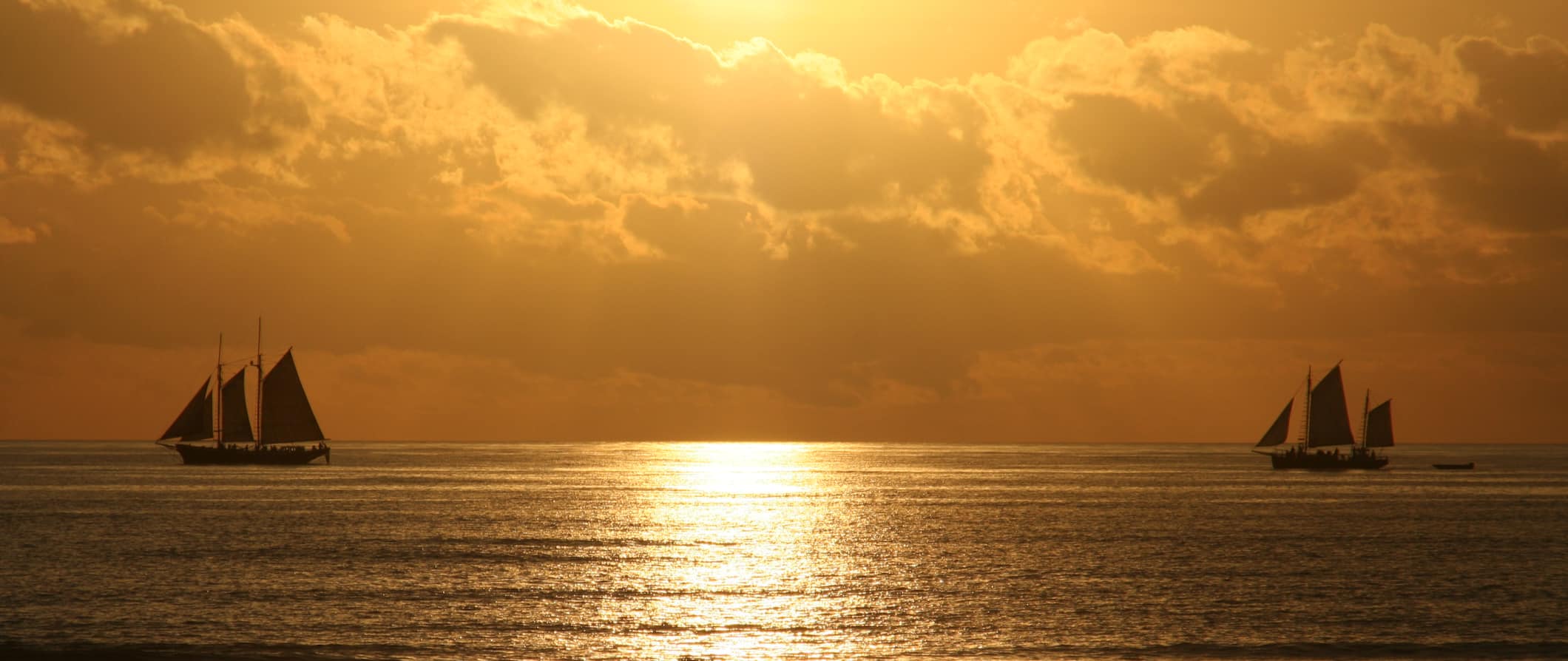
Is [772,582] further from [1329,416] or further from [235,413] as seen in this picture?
[235,413]

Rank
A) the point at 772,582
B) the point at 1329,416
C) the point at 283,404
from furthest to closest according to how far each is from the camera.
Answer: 1. the point at 283,404
2. the point at 1329,416
3. the point at 772,582

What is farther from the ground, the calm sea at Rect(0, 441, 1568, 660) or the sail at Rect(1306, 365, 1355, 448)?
the sail at Rect(1306, 365, 1355, 448)

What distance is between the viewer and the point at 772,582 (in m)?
67.2

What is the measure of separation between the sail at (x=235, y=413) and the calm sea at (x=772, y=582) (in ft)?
228

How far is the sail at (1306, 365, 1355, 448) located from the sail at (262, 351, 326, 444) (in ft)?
443

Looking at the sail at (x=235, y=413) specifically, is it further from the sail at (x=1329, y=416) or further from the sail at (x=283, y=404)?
the sail at (x=1329, y=416)

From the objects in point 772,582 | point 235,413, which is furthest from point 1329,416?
point 235,413

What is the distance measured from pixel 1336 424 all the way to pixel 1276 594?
432 ft

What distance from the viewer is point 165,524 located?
323ft

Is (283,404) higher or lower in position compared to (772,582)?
higher

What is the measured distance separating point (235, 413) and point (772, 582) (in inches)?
5917

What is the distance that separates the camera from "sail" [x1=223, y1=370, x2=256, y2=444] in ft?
638

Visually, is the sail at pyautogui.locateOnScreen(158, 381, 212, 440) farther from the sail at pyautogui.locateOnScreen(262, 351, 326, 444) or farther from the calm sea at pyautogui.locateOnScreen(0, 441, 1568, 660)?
the calm sea at pyautogui.locateOnScreen(0, 441, 1568, 660)

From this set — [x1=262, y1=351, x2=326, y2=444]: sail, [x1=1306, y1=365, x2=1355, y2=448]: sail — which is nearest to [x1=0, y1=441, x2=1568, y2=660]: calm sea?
[x1=1306, y1=365, x2=1355, y2=448]: sail
